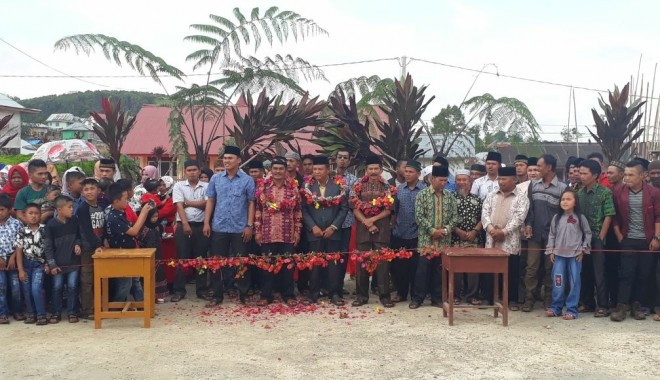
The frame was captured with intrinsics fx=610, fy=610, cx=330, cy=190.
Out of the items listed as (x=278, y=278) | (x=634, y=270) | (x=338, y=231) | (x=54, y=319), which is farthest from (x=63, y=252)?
(x=634, y=270)

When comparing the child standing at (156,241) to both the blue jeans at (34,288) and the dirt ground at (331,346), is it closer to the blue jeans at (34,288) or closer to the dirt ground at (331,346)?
the dirt ground at (331,346)

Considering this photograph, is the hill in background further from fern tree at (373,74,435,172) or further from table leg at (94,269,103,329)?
table leg at (94,269,103,329)

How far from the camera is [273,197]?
7129 millimetres

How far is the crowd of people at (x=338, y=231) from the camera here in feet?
21.2

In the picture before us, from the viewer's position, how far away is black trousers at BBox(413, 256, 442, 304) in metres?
7.12

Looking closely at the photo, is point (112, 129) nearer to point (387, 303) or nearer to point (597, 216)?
point (387, 303)

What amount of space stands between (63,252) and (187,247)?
1.51 meters

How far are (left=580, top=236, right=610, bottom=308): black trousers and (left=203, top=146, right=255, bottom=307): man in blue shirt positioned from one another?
12.8 ft

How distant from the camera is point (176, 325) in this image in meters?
6.29

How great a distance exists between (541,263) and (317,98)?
416cm

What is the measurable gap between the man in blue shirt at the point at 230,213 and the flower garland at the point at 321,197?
65cm

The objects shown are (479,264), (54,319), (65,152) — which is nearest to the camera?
(479,264)

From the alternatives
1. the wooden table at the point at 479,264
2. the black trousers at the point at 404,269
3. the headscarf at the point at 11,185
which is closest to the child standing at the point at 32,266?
the headscarf at the point at 11,185

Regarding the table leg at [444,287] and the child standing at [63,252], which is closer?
the child standing at [63,252]
